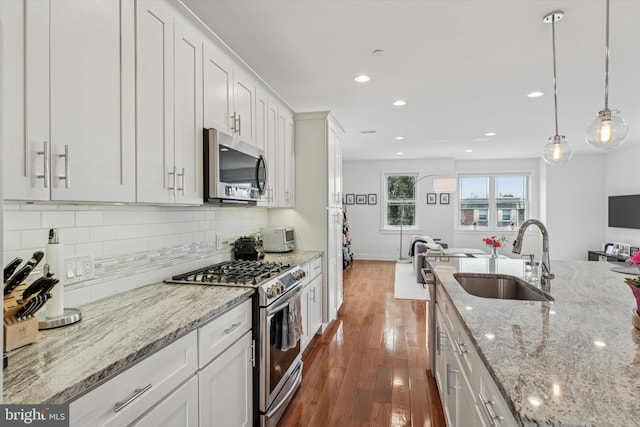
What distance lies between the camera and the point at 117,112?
1.46m

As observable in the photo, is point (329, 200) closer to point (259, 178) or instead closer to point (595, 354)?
point (259, 178)

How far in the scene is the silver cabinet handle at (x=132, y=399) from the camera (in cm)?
105

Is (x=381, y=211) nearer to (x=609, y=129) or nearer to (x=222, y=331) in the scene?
(x=609, y=129)

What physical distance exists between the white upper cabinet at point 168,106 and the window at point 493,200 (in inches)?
318

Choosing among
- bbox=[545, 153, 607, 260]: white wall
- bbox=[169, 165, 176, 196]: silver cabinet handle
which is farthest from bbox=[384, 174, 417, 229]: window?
bbox=[169, 165, 176, 196]: silver cabinet handle

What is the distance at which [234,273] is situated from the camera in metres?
2.35

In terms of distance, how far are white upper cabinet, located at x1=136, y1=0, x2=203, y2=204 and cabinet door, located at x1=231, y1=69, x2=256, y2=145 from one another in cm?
47

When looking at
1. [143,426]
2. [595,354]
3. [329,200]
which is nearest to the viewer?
[595,354]

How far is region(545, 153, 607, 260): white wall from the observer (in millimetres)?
7781

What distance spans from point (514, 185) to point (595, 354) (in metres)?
8.68

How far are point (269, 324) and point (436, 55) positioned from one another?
7.77ft

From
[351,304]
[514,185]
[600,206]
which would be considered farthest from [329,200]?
[600,206]

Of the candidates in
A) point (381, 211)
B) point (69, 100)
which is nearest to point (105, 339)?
point (69, 100)

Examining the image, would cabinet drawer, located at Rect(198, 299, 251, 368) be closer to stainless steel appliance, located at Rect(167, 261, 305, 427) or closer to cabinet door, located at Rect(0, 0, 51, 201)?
stainless steel appliance, located at Rect(167, 261, 305, 427)
